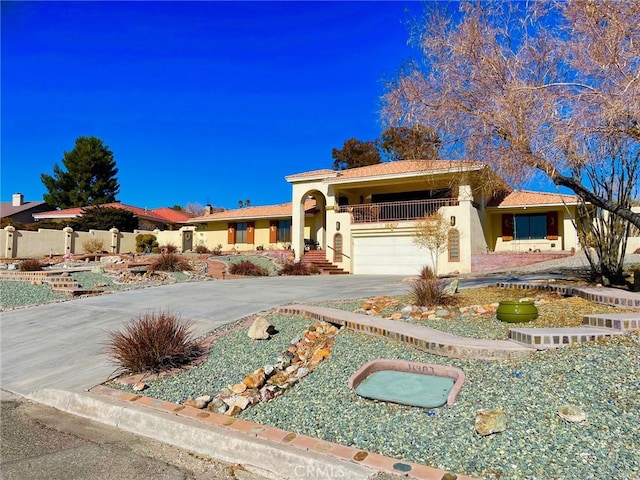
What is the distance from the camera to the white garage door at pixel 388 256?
24469mm

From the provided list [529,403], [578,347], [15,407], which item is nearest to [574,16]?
[578,347]

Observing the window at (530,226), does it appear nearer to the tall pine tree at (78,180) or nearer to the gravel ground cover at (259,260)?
the gravel ground cover at (259,260)

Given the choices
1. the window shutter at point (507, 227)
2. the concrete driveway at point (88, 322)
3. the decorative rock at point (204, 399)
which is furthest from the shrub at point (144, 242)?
the decorative rock at point (204, 399)

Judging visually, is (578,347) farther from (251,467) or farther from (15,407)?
(15,407)

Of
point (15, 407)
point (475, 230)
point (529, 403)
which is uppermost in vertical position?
point (475, 230)

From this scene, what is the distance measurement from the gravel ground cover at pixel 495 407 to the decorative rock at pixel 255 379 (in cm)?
21

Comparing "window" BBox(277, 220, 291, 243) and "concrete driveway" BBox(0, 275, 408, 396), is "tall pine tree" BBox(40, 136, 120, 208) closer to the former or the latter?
"window" BBox(277, 220, 291, 243)

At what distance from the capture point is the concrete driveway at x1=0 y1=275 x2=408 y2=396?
20.2ft

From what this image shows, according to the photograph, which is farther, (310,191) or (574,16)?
(310,191)

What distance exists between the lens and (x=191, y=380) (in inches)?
215

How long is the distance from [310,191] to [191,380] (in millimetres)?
23734

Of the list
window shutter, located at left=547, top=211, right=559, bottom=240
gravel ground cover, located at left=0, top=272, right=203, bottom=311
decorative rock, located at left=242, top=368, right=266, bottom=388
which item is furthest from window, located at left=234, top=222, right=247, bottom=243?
decorative rock, located at left=242, top=368, right=266, bottom=388

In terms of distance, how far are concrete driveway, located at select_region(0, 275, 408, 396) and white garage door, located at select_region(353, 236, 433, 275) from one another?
1119cm

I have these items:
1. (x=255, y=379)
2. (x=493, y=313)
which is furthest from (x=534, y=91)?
(x=255, y=379)
